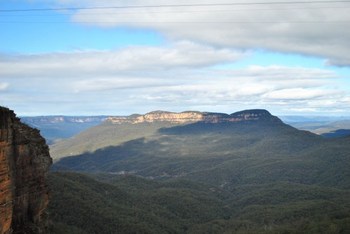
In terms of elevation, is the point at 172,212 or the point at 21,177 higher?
the point at 21,177

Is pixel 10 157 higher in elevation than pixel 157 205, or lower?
higher

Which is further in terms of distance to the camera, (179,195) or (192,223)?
(179,195)

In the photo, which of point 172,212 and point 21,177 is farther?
point 172,212

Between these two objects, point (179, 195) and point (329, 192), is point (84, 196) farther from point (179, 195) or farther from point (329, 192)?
point (329, 192)

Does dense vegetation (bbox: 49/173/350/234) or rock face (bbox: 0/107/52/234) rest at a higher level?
rock face (bbox: 0/107/52/234)

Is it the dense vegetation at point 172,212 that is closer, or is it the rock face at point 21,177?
the rock face at point 21,177

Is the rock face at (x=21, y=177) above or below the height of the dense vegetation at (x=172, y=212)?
above

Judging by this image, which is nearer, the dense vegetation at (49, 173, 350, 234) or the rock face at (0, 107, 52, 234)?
the rock face at (0, 107, 52, 234)

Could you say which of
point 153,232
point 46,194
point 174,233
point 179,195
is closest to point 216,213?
point 179,195
